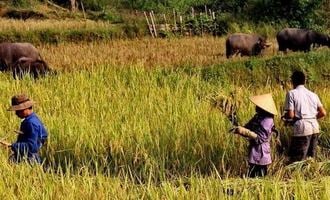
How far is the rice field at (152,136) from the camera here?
13.6ft

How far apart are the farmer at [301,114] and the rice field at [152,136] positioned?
192mm

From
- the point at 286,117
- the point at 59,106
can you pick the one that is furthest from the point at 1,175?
the point at 59,106

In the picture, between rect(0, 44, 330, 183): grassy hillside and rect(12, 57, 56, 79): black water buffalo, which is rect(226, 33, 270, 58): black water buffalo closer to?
rect(0, 44, 330, 183): grassy hillside

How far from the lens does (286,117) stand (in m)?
5.72

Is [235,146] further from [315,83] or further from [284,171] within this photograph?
[315,83]

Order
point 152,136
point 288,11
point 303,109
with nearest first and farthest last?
point 303,109 < point 152,136 < point 288,11

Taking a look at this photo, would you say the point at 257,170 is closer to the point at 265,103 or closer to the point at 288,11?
the point at 265,103

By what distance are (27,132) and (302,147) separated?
2355 millimetres

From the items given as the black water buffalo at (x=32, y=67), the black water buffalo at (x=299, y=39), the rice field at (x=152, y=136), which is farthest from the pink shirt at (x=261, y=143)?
the black water buffalo at (x=299, y=39)

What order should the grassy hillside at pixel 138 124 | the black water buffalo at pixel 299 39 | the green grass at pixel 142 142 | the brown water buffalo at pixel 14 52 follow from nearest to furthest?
the green grass at pixel 142 142, the grassy hillside at pixel 138 124, the brown water buffalo at pixel 14 52, the black water buffalo at pixel 299 39

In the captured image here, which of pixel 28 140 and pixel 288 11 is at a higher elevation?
pixel 28 140

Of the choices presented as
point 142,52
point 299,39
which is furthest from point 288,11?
point 142,52

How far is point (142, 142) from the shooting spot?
6012mm

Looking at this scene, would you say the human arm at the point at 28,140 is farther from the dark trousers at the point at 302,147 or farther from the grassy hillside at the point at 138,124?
the dark trousers at the point at 302,147
